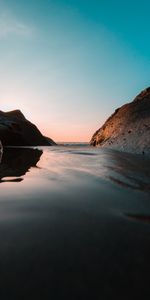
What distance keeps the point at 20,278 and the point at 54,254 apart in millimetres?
470

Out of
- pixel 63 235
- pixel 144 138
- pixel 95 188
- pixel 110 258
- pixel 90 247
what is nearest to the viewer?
pixel 110 258

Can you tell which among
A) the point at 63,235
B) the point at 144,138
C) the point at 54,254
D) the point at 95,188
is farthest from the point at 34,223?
the point at 144,138

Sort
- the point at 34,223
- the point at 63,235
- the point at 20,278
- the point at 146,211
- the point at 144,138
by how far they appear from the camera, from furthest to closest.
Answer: the point at 144,138 < the point at 146,211 < the point at 34,223 < the point at 63,235 < the point at 20,278

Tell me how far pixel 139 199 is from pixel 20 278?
3239mm

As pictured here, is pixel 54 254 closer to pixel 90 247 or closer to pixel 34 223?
pixel 90 247

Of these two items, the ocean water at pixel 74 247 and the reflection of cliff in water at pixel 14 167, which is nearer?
the ocean water at pixel 74 247

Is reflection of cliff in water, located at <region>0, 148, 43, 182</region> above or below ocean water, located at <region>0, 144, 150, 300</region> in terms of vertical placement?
below

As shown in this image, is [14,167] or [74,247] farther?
[14,167]

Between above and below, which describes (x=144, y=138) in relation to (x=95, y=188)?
above

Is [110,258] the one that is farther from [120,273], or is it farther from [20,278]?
[20,278]

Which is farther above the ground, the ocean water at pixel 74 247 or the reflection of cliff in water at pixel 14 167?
the ocean water at pixel 74 247

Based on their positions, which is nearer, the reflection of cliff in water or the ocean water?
the ocean water

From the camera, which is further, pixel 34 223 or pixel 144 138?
pixel 144 138

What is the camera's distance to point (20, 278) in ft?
6.07
